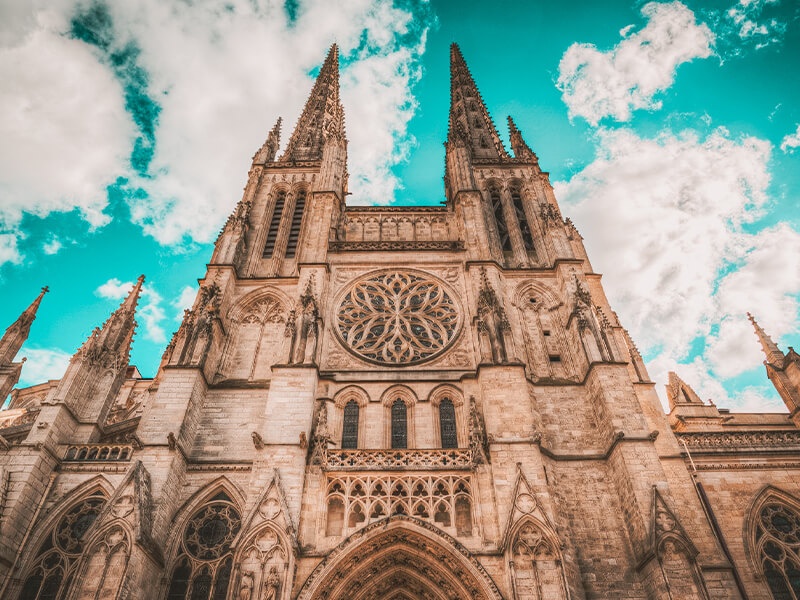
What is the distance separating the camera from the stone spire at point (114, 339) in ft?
46.2

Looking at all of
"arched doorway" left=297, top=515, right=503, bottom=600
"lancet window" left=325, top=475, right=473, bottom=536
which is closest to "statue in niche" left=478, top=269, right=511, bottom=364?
"lancet window" left=325, top=475, right=473, bottom=536

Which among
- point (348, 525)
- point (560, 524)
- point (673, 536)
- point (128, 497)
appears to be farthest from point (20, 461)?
point (673, 536)

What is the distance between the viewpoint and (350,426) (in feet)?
43.3

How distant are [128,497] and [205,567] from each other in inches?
87.2

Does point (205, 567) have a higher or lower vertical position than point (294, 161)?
lower

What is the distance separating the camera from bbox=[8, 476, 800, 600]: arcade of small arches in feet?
31.6

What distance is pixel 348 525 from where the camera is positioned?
10.6 m

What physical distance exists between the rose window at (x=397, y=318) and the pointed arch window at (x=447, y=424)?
1.57 metres

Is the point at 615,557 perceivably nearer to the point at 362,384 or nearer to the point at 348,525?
the point at 348,525

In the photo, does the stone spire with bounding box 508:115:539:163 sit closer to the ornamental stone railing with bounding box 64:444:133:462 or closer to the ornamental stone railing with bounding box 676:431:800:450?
the ornamental stone railing with bounding box 676:431:800:450

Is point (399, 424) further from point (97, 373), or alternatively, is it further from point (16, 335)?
point (16, 335)

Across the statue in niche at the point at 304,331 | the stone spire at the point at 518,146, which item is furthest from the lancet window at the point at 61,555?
the stone spire at the point at 518,146

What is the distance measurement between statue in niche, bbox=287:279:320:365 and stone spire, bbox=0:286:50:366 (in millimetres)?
8436

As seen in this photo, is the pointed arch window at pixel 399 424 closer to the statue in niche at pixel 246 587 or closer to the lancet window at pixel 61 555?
the statue in niche at pixel 246 587
